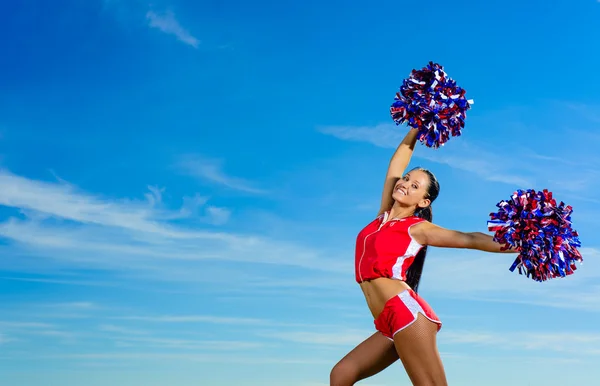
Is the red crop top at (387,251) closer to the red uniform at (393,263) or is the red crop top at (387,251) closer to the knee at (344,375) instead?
the red uniform at (393,263)

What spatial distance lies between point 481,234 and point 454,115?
1.44 m

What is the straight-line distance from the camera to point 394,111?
7074 millimetres

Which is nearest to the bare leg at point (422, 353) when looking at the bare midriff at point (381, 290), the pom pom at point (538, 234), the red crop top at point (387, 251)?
the bare midriff at point (381, 290)

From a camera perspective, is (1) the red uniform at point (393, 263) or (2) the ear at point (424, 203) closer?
(1) the red uniform at point (393, 263)

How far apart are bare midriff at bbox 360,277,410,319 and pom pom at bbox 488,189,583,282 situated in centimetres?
85

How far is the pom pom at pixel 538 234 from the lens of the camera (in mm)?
5715

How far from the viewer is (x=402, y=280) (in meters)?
6.19

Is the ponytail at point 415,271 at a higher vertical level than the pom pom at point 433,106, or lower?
lower

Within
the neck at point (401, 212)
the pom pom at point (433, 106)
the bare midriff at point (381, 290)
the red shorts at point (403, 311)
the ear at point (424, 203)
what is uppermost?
the pom pom at point (433, 106)

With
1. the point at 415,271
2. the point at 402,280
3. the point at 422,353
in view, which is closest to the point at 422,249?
the point at 415,271

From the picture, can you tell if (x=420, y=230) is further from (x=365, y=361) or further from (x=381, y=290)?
(x=365, y=361)

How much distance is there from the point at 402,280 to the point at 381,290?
193 millimetres

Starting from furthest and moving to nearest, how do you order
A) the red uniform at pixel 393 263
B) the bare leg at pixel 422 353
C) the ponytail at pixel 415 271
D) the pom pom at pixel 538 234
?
the ponytail at pixel 415 271, the red uniform at pixel 393 263, the bare leg at pixel 422 353, the pom pom at pixel 538 234

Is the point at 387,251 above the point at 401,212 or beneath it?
beneath
